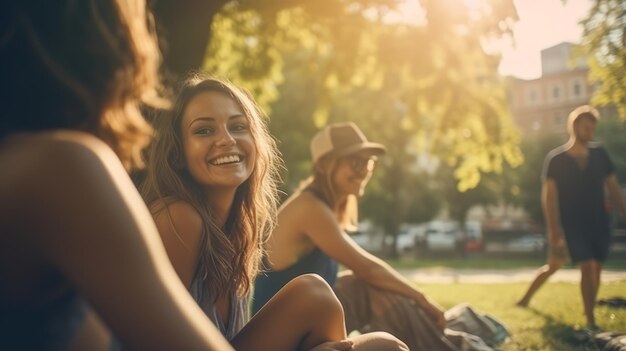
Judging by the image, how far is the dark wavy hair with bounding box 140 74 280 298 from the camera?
8.36ft

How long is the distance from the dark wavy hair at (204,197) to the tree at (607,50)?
7.25 metres

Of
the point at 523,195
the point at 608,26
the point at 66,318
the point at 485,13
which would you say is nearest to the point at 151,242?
the point at 66,318

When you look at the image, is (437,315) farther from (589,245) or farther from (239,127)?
(589,245)

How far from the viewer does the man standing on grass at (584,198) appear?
6.70 meters

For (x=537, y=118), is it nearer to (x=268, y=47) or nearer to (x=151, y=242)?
(x=268, y=47)

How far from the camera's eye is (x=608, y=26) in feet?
30.1

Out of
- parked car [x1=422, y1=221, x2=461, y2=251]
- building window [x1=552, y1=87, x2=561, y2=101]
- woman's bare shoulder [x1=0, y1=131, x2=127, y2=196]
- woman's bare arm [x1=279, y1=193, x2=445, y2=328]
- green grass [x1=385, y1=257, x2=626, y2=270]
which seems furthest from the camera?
building window [x1=552, y1=87, x2=561, y2=101]

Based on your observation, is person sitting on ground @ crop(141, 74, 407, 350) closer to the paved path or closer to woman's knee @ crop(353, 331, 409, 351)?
woman's knee @ crop(353, 331, 409, 351)

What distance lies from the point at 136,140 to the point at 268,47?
11.2 metres

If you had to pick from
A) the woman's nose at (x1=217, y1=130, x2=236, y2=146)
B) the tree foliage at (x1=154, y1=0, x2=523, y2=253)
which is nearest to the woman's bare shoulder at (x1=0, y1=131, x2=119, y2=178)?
the woman's nose at (x1=217, y1=130, x2=236, y2=146)

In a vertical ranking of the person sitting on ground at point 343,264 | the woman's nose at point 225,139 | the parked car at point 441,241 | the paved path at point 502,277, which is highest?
the woman's nose at point 225,139

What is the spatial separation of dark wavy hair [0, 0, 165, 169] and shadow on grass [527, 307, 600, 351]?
4514 millimetres

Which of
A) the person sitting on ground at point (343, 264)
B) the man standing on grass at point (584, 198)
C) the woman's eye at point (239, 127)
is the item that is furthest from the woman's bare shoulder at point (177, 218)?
the man standing on grass at point (584, 198)

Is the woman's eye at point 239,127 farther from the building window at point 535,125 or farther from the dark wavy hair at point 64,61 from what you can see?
the building window at point 535,125
